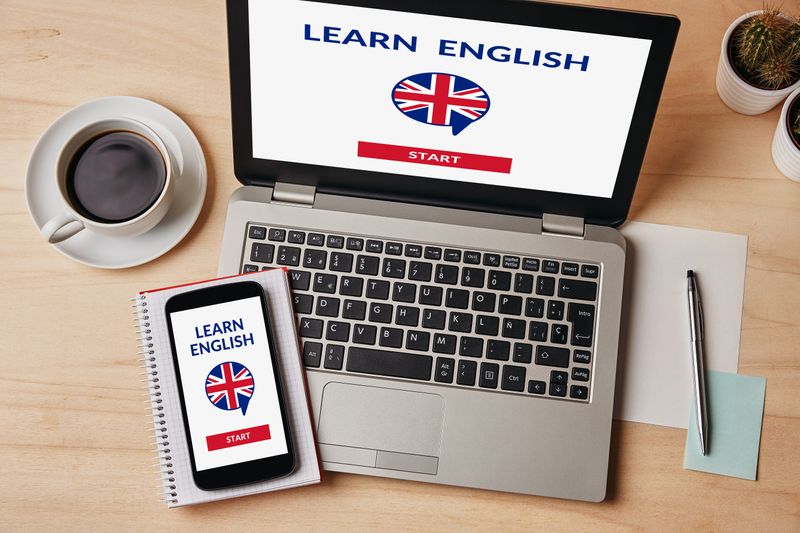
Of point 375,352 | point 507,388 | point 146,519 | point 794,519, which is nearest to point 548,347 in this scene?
point 507,388

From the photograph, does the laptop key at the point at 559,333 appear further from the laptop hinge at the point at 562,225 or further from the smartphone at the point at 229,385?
the smartphone at the point at 229,385

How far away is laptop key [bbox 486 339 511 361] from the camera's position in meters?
0.70

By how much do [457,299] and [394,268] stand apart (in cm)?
7

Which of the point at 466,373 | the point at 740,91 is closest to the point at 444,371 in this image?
the point at 466,373

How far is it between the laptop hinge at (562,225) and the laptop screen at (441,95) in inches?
1.4

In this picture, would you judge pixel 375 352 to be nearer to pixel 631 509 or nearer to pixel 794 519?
pixel 631 509

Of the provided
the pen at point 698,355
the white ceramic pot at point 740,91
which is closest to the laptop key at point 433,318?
the pen at point 698,355

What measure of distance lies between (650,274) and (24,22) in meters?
0.74

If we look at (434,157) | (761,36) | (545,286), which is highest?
(761,36)

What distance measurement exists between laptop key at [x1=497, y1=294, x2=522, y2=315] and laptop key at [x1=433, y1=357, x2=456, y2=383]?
72 mm

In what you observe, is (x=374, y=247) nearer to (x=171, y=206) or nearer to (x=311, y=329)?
(x=311, y=329)

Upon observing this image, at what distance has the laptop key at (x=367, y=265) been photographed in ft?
2.35

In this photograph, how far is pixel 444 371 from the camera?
27.3 inches

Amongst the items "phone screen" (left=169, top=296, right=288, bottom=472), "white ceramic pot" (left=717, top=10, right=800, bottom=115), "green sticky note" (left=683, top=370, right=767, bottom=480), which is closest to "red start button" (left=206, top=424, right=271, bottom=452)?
"phone screen" (left=169, top=296, right=288, bottom=472)
